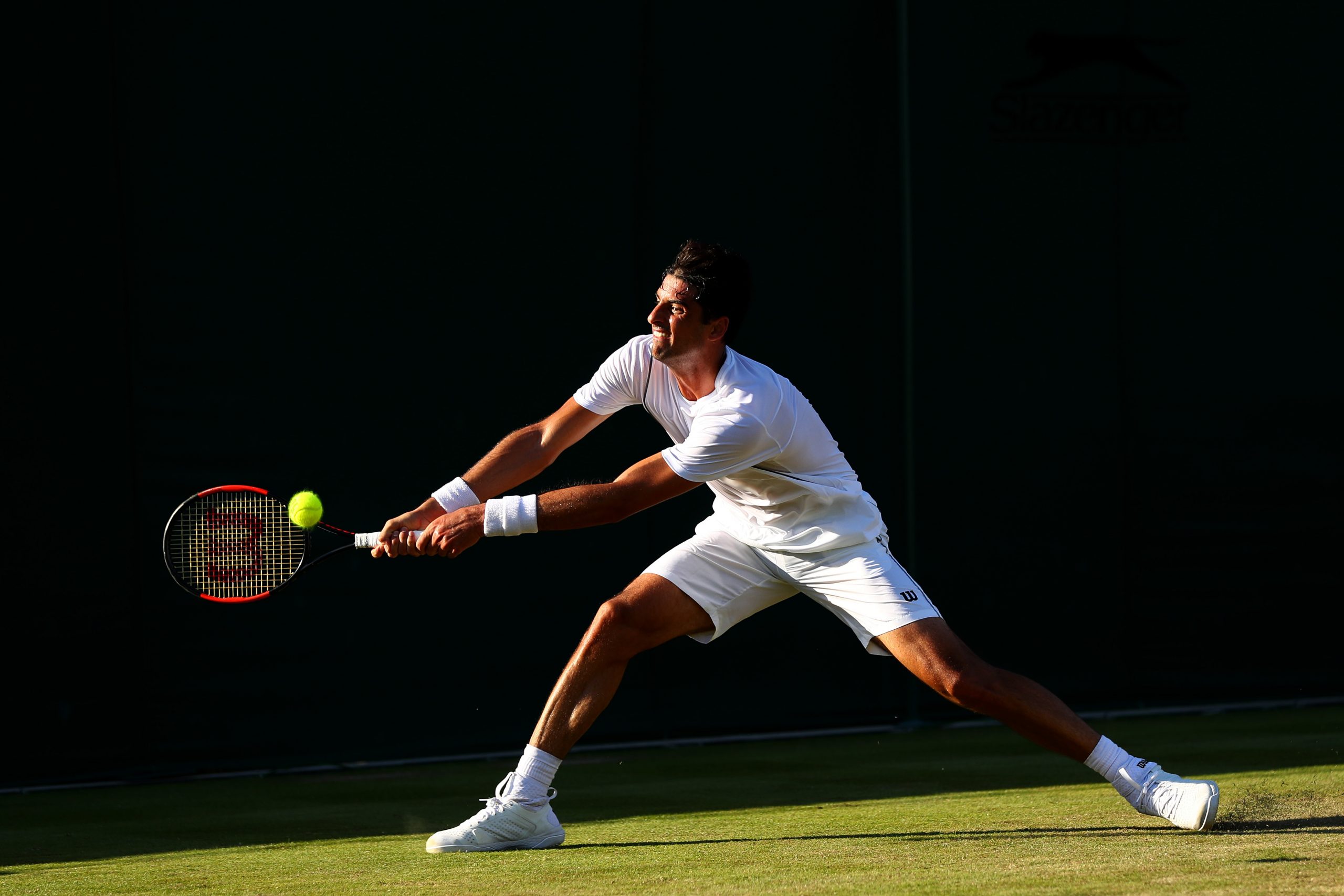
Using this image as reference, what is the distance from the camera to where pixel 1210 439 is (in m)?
7.15

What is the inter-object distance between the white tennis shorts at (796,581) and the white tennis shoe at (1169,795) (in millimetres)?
590

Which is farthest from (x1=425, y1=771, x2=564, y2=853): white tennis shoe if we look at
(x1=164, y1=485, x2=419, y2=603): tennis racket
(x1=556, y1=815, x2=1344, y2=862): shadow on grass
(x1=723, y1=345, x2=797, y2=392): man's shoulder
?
(x1=723, y1=345, x2=797, y2=392): man's shoulder

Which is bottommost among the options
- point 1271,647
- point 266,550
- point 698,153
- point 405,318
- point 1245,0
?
point 1271,647

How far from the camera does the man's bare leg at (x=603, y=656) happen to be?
3932 millimetres

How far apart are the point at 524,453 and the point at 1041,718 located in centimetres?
144

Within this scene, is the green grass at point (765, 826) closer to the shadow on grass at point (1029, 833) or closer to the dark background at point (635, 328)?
the shadow on grass at point (1029, 833)

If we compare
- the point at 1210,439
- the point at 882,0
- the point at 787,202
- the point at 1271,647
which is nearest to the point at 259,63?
the point at 787,202

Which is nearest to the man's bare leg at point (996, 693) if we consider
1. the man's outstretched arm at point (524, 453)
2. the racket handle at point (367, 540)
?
the man's outstretched arm at point (524, 453)

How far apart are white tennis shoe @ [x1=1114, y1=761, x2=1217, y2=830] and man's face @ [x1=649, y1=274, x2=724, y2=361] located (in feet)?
4.70

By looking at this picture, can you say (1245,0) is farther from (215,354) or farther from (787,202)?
(215,354)

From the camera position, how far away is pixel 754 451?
12.5 feet

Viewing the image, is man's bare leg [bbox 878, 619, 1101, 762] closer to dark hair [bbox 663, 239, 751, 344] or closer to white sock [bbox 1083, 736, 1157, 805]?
white sock [bbox 1083, 736, 1157, 805]

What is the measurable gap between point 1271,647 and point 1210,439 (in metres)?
0.97

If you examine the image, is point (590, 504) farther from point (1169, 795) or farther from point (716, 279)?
point (1169, 795)
